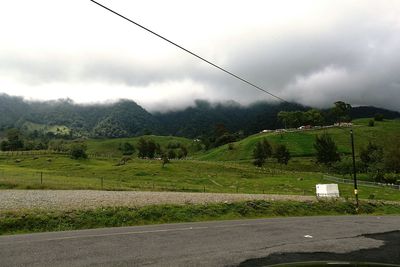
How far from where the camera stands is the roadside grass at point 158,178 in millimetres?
60750

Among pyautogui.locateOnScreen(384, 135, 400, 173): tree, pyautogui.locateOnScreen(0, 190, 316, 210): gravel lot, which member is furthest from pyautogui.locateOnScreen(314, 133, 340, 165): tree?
pyautogui.locateOnScreen(0, 190, 316, 210): gravel lot

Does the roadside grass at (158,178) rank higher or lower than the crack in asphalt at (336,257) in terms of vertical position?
lower

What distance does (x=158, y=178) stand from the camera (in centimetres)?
8531

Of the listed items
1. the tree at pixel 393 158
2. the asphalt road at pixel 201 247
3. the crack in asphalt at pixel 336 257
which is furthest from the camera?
the tree at pixel 393 158

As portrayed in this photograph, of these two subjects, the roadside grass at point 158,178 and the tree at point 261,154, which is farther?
the tree at point 261,154

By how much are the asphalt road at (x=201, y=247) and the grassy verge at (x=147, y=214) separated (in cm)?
509

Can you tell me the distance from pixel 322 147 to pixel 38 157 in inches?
3807

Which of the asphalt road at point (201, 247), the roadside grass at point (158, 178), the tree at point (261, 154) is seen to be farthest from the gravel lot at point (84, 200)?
the tree at point (261, 154)

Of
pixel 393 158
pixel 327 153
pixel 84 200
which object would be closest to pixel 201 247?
pixel 84 200

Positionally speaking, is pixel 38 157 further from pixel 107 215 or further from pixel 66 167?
pixel 107 215

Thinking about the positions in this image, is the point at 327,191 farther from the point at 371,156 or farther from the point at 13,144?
the point at 13,144

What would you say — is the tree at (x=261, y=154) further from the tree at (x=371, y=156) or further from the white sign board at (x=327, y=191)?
the white sign board at (x=327, y=191)

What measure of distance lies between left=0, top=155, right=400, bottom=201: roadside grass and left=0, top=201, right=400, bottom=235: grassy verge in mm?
20551

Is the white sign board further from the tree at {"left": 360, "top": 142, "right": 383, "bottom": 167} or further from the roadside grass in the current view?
the tree at {"left": 360, "top": 142, "right": 383, "bottom": 167}
